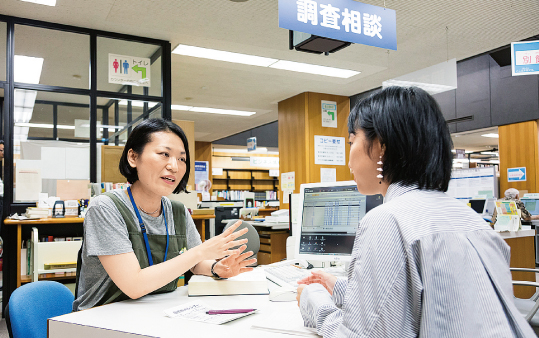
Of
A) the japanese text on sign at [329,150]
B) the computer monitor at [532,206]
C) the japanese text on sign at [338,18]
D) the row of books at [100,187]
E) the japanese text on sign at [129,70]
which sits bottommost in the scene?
the computer monitor at [532,206]

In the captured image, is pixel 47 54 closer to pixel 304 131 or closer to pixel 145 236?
pixel 304 131

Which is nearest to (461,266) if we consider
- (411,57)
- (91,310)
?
(91,310)

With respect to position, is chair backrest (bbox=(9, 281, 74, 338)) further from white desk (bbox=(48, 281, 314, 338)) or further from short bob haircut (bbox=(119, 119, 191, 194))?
short bob haircut (bbox=(119, 119, 191, 194))

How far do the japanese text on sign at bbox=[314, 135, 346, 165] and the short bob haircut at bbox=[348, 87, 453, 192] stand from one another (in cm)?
681

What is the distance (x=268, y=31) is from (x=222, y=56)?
41.9 inches

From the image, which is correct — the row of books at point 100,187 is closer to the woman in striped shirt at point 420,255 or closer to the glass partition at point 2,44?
the glass partition at point 2,44

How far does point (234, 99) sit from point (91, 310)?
22.8ft

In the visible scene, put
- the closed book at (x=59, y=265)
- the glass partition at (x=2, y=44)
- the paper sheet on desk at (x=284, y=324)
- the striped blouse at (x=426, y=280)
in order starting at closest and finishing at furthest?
the striped blouse at (x=426, y=280) → the paper sheet on desk at (x=284, y=324) → the closed book at (x=59, y=265) → the glass partition at (x=2, y=44)

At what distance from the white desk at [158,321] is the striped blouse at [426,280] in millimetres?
401

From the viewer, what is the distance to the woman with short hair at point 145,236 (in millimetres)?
1408

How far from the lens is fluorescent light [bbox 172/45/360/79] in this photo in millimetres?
5590

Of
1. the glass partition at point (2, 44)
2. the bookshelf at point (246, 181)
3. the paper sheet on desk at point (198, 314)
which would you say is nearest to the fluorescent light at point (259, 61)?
the glass partition at point (2, 44)

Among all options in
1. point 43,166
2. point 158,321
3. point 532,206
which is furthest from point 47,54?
point 532,206

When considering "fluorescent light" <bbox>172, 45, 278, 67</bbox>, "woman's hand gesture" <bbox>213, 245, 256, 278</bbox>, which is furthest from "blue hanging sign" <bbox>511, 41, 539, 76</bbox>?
"woman's hand gesture" <bbox>213, 245, 256, 278</bbox>
